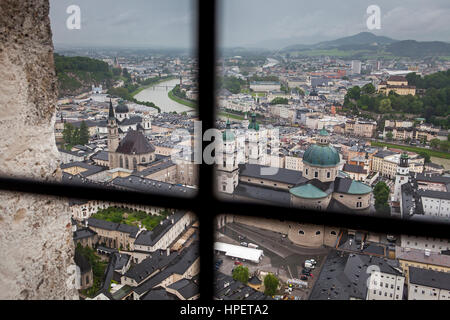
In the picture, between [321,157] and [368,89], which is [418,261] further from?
[368,89]

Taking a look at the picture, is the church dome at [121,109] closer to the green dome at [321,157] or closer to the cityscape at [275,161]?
the cityscape at [275,161]

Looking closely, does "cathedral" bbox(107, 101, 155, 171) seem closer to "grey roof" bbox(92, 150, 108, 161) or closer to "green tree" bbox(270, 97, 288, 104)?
"grey roof" bbox(92, 150, 108, 161)

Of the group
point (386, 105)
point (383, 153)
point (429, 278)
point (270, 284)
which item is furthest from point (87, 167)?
point (383, 153)

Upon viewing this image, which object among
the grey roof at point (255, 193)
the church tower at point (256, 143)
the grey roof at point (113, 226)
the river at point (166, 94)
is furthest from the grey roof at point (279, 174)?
the river at point (166, 94)

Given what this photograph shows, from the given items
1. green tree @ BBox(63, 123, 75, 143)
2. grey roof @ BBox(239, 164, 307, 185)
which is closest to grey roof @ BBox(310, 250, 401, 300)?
grey roof @ BBox(239, 164, 307, 185)
